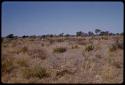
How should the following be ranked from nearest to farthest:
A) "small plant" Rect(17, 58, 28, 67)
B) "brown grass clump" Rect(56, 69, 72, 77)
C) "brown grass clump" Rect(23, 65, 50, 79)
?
"brown grass clump" Rect(23, 65, 50, 79) < "brown grass clump" Rect(56, 69, 72, 77) < "small plant" Rect(17, 58, 28, 67)

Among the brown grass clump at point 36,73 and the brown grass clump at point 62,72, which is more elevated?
the brown grass clump at point 36,73

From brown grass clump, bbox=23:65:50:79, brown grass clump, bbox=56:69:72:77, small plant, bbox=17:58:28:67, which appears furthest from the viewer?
small plant, bbox=17:58:28:67

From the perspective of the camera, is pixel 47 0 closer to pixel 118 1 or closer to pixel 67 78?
pixel 118 1

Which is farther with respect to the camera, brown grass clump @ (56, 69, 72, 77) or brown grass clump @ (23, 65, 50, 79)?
brown grass clump @ (56, 69, 72, 77)

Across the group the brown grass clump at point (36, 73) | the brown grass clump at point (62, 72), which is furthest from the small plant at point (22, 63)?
the brown grass clump at point (62, 72)

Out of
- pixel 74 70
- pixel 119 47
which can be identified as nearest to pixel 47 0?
pixel 74 70

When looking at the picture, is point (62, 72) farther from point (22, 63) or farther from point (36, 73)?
point (22, 63)

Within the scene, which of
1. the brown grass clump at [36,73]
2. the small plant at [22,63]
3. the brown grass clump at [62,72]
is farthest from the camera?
the small plant at [22,63]

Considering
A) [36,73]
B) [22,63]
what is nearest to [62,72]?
[36,73]

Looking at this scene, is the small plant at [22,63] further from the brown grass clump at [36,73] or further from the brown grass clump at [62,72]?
the brown grass clump at [62,72]

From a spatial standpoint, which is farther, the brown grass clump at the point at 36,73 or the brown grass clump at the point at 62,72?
the brown grass clump at the point at 62,72

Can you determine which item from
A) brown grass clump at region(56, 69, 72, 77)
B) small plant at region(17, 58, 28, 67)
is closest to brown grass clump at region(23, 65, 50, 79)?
brown grass clump at region(56, 69, 72, 77)

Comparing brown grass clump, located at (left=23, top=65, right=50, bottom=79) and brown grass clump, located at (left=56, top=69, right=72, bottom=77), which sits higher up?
brown grass clump, located at (left=23, top=65, right=50, bottom=79)

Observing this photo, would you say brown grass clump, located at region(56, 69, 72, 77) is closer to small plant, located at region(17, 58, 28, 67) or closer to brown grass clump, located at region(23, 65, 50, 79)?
brown grass clump, located at region(23, 65, 50, 79)
